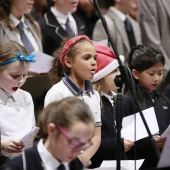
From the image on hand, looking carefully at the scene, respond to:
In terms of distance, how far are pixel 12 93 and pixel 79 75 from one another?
15.8 inches

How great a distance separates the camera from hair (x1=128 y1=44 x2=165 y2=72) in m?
3.85

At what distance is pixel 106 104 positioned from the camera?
3.68 meters

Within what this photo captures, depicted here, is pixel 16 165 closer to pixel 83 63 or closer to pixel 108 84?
pixel 83 63

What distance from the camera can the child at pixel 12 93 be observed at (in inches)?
125

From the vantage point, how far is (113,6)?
555 centimetres

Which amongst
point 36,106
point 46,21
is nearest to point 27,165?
point 36,106

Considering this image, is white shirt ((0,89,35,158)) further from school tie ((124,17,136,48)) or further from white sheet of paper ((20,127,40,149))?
school tie ((124,17,136,48))

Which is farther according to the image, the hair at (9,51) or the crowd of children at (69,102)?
the hair at (9,51)

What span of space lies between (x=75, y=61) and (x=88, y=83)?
158 mm

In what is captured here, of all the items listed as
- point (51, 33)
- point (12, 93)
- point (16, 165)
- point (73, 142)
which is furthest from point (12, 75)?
point (51, 33)

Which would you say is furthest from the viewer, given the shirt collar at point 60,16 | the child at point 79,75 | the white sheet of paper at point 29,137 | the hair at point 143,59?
the shirt collar at point 60,16

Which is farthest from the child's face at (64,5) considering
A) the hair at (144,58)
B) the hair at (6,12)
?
the hair at (144,58)

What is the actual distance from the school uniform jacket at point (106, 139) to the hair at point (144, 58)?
0.38 metres

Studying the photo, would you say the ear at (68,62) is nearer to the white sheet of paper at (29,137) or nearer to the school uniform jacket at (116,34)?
the white sheet of paper at (29,137)
